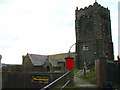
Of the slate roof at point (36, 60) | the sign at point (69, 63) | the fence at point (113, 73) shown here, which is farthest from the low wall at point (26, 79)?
the slate roof at point (36, 60)

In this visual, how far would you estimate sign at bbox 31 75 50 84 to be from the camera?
18539 mm

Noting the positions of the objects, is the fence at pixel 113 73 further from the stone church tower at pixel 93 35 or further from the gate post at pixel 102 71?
the stone church tower at pixel 93 35

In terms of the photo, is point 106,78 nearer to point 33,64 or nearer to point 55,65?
point 55,65

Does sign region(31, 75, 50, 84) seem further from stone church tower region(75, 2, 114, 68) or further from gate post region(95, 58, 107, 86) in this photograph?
stone church tower region(75, 2, 114, 68)

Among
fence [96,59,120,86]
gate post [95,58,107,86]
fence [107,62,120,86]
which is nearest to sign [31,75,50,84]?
fence [96,59,120,86]

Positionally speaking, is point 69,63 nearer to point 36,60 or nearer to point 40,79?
point 40,79

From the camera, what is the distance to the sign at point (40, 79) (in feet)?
60.8

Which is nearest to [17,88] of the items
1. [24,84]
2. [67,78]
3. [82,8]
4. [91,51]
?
[24,84]

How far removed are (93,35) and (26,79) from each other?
59.4 ft

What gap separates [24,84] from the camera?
20281 millimetres

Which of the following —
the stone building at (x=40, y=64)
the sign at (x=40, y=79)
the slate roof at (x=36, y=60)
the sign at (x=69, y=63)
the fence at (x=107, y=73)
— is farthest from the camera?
the slate roof at (x=36, y=60)

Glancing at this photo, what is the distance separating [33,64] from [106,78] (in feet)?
97.9

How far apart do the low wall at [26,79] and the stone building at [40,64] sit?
42.4 ft

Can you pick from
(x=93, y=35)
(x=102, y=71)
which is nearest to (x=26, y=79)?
(x=102, y=71)
